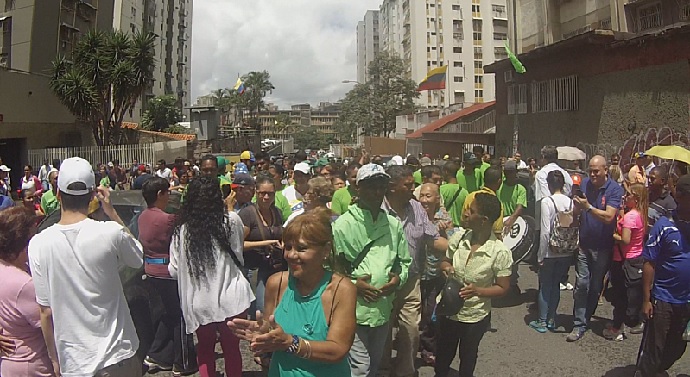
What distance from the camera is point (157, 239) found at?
16.4 ft

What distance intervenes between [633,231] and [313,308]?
4.51m

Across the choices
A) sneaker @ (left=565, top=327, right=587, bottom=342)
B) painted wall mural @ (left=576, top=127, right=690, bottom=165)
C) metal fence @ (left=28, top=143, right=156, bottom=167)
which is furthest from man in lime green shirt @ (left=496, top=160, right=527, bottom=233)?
metal fence @ (left=28, top=143, right=156, bottom=167)

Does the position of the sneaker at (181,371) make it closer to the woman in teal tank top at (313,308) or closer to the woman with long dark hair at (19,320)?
the woman with long dark hair at (19,320)

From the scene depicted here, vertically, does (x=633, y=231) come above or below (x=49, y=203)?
below

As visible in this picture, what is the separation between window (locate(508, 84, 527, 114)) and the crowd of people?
634 inches

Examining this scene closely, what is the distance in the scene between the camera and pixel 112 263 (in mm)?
3154

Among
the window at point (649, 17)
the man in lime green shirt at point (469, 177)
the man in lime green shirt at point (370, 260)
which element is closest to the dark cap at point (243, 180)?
the man in lime green shirt at point (370, 260)

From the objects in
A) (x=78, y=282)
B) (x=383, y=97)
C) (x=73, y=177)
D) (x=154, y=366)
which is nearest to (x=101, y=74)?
(x=154, y=366)

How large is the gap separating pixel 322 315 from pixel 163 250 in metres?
2.81

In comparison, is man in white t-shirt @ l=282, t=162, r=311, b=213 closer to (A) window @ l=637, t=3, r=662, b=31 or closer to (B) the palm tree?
(A) window @ l=637, t=3, r=662, b=31

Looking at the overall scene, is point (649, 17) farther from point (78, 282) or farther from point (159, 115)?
point (159, 115)

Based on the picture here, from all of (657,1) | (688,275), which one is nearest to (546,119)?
(657,1)

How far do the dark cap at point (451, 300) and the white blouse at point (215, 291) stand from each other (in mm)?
1435

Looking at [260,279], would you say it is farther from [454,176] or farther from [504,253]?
[454,176]
